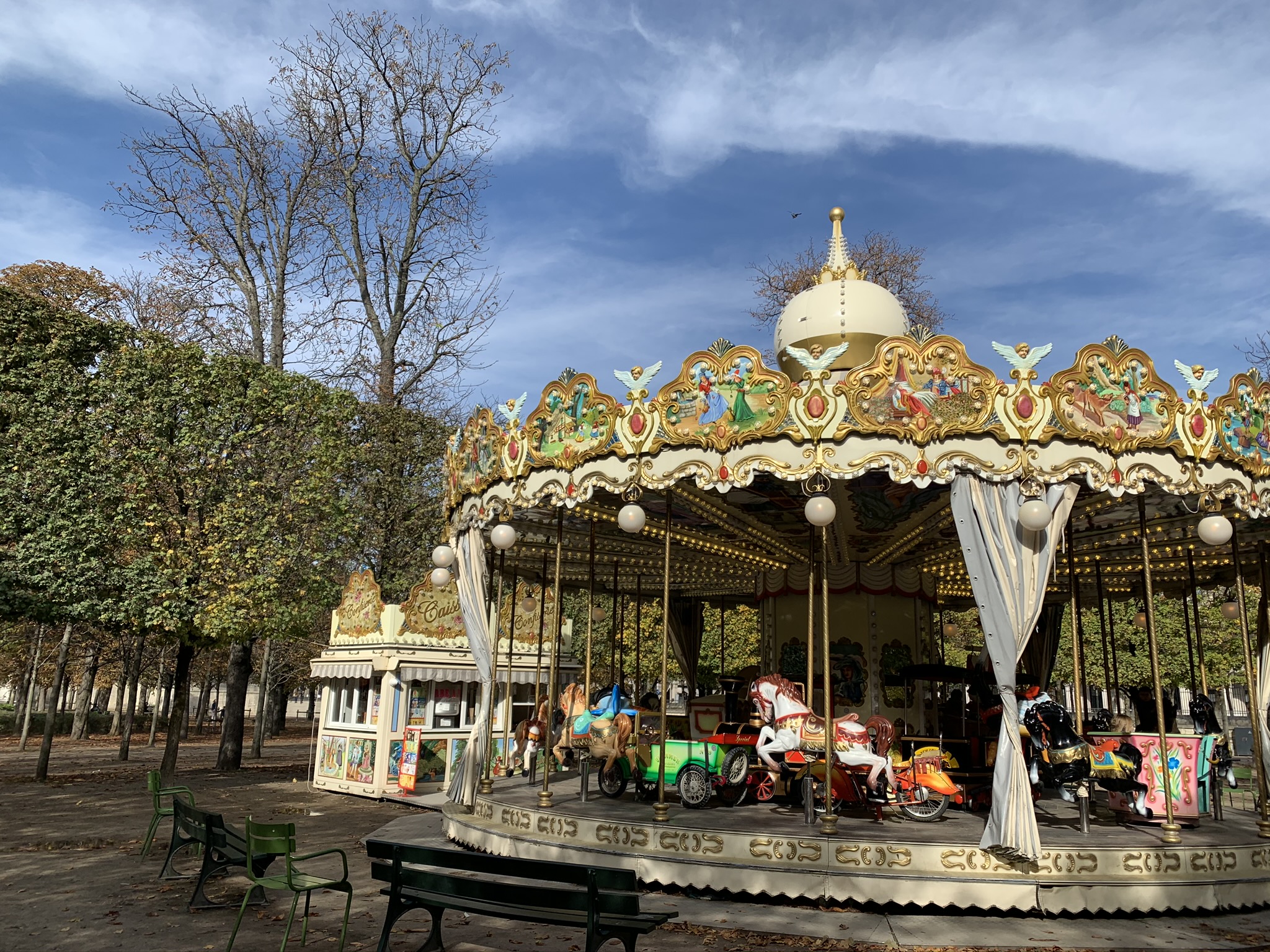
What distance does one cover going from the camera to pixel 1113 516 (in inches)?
467

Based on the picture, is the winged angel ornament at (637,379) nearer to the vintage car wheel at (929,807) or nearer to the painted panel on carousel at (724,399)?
the painted panel on carousel at (724,399)

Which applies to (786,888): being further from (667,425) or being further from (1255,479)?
(1255,479)

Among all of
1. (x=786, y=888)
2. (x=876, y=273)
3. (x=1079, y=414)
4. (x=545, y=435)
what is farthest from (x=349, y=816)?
(x=876, y=273)

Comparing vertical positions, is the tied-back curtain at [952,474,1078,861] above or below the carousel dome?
below

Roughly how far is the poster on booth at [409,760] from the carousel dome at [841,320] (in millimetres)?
10998

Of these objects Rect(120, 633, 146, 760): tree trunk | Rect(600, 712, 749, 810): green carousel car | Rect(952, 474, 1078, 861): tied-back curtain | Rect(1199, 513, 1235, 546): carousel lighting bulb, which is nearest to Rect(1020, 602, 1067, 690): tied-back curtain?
Rect(1199, 513, 1235, 546): carousel lighting bulb

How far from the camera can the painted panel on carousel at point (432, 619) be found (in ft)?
58.9

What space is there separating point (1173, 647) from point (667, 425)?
31249mm

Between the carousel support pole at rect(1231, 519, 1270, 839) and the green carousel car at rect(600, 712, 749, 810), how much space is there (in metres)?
5.58

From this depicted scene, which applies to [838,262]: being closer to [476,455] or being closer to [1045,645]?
[476,455]

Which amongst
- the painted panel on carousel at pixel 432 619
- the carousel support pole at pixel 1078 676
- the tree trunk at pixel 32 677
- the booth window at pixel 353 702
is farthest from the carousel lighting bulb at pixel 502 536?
the tree trunk at pixel 32 677

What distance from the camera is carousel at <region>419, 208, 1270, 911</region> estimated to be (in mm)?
8133

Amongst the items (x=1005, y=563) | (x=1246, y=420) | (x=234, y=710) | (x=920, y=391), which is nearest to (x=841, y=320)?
(x=920, y=391)

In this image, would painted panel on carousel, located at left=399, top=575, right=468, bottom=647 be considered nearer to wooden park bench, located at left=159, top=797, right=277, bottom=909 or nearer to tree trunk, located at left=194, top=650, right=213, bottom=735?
wooden park bench, located at left=159, top=797, right=277, bottom=909
